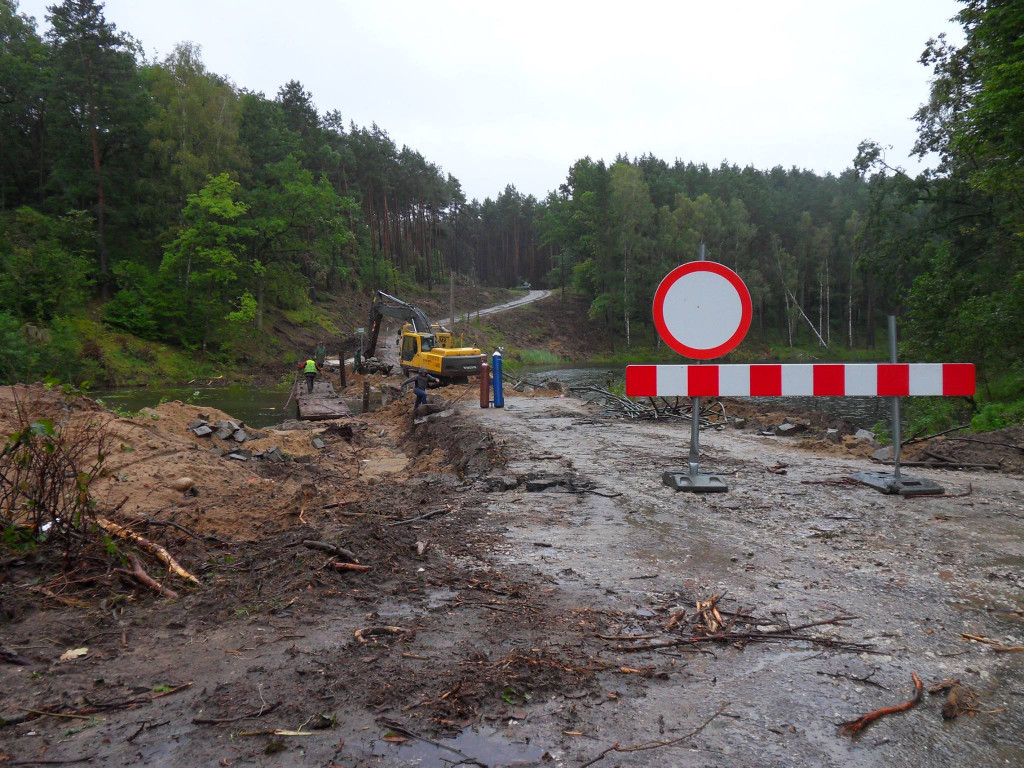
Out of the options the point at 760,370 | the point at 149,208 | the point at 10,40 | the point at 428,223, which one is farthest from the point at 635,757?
the point at 428,223

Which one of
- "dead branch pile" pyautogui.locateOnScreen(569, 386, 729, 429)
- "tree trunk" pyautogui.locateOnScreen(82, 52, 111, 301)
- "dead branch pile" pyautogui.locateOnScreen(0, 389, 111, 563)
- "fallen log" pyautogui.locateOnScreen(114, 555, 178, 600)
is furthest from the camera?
"tree trunk" pyautogui.locateOnScreen(82, 52, 111, 301)

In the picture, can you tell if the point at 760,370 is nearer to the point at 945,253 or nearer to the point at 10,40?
the point at 945,253

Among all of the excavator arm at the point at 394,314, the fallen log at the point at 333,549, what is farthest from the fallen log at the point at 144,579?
the excavator arm at the point at 394,314

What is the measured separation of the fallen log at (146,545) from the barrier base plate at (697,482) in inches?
162

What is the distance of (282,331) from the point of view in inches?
1646

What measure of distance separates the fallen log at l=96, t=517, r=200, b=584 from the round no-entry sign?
4.23 m

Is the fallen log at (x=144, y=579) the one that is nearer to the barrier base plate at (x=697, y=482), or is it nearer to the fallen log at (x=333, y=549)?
the fallen log at (x=333, y=549)

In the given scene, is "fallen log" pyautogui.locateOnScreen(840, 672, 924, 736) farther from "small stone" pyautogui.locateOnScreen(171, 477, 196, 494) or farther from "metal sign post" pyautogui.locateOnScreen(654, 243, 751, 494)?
"small stone" pyautogui.locateOnScreen(171, 477, 196, 494)

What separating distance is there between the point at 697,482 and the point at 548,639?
3306mm

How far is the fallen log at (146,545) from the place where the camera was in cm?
372

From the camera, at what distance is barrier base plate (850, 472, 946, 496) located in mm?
5340

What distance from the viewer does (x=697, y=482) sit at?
5746 mm

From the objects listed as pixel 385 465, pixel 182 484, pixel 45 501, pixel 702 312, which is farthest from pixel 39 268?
pixel 702 312

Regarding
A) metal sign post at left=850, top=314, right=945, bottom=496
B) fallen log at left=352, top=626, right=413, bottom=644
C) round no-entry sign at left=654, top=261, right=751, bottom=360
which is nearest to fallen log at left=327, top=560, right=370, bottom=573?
fallen log at left=352, top=626, right=413, bottom=644
